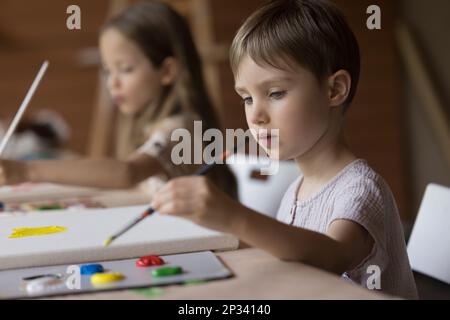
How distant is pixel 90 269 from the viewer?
0.66m

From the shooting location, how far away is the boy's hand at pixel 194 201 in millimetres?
587

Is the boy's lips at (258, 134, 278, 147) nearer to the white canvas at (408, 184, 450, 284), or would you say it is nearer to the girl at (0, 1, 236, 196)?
the white canvas at (408, 184, 450, 284)

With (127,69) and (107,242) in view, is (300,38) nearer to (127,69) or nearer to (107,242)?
(107,242)

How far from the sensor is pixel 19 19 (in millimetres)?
2896

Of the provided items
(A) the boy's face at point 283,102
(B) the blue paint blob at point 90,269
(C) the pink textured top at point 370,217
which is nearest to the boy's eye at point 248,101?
(A) the boy's face at point 283,102

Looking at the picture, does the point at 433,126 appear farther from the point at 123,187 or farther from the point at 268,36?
the point at 268,36

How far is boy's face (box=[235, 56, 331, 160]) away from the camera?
2.42 ft

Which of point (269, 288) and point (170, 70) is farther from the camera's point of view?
point (170, 70)

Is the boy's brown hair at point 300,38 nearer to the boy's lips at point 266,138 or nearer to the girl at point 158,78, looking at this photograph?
the boy's lips at point 266,138

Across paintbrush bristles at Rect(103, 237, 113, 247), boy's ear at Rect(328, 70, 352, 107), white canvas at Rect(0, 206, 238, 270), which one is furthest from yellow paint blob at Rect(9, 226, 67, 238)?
boy's ear at Rect(328, 70, 352, 107)

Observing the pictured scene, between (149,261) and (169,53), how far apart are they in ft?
3.01

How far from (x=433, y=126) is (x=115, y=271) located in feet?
7.03

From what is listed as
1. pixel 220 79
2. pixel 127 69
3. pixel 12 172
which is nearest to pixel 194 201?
pixel 12 172

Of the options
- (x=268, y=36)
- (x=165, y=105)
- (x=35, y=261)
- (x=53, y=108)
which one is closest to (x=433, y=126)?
(x=165, y=105)
